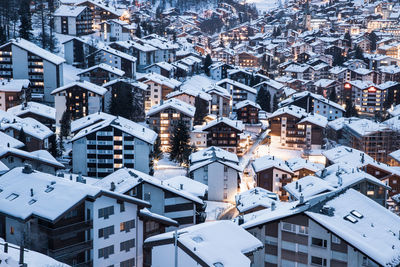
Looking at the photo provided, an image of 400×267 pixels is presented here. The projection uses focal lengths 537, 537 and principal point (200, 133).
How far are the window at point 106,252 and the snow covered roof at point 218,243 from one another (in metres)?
2.51

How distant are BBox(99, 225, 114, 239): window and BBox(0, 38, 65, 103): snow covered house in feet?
109

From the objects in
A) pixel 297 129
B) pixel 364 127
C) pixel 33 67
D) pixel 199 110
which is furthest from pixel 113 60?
pixel 364 127

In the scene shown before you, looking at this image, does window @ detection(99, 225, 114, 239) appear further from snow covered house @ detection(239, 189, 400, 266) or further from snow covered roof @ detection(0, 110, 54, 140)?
snow covered roof @ detection(0, 110, 54, 140)

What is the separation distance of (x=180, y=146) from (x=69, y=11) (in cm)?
3499

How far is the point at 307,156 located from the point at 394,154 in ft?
25.7

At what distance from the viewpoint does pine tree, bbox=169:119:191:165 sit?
4028 cm

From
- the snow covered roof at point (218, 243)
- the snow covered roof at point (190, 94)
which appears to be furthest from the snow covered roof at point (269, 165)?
the snow covered roof at point (218, 243)

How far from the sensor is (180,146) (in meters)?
40.5

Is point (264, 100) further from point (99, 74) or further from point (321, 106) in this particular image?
point (99, 74)

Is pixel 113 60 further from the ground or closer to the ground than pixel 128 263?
closer to the ground

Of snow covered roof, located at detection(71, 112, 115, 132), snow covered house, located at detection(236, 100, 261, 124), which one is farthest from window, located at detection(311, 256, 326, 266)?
snow covered house, located at detection(236, 100, 261, 124)

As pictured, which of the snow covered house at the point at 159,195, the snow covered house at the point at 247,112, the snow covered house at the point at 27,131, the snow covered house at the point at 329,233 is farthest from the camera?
the snow covered house at the point at 247,112

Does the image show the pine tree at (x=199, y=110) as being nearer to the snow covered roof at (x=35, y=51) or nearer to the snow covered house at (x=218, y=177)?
the snow covered roof at (x=35, y=51)

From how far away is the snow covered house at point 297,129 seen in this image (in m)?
50.7
